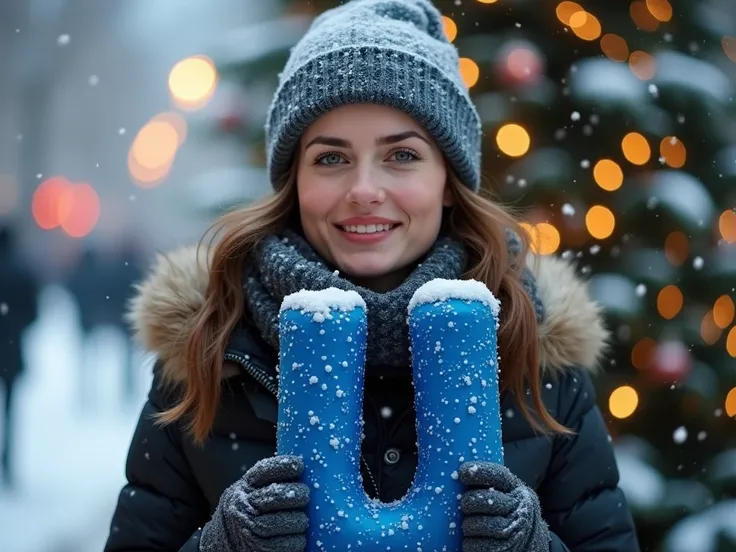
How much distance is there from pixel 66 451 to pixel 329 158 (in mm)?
4574

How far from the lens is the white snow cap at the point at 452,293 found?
1287mm

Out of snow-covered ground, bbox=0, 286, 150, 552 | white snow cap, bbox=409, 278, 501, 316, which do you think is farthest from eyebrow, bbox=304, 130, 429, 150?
snow-covered ground, bbox=0, 286, 150, 552

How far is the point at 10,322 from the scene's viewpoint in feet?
16.9

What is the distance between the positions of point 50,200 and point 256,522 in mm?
12775

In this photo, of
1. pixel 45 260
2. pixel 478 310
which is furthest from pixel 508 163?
pixel 45 260

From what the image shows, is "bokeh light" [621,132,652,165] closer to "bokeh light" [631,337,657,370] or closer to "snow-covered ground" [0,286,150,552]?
"bokeh light" [631,337,657,370]

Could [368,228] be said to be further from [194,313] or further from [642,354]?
[642,354]

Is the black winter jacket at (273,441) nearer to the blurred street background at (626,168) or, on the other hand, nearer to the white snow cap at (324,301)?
the white snow cap at (324,301)

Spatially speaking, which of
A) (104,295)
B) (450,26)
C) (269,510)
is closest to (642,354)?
(450,26)

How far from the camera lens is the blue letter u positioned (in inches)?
49.5

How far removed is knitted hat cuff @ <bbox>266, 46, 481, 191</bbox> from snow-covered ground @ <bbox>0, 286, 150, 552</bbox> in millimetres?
2833

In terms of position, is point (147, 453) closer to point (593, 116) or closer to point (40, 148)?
point (593, 116)

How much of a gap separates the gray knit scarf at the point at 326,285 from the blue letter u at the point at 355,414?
21 centimetres

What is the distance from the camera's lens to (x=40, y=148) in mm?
10977
